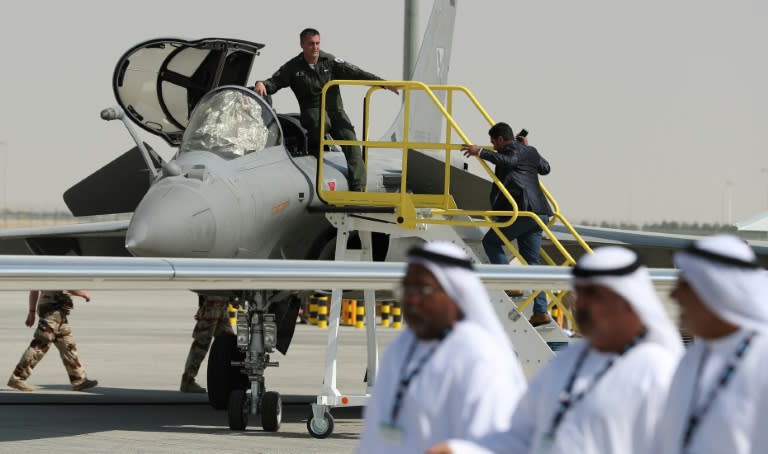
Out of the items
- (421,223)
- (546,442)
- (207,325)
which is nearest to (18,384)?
(207,325)

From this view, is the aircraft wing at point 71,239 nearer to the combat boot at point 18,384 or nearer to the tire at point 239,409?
the combat boot at point 18,384

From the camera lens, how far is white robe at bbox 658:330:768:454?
173 inches

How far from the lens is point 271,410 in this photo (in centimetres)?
1384

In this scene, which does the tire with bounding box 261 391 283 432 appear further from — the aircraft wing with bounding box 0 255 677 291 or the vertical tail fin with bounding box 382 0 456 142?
the vertical tail fin with bounding box 382 0 456 142

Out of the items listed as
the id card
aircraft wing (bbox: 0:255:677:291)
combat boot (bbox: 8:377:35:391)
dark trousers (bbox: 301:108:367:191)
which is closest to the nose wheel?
aircraft wing (bbox: 0:255:677:291)

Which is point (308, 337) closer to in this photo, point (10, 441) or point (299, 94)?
point (299, 94)

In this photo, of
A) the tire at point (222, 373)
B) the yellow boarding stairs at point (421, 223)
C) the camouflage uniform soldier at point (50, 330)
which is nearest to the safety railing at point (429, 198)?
the yellow boarding stairs at point (421, 223)

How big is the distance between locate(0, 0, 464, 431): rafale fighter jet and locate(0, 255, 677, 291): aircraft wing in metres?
1.76

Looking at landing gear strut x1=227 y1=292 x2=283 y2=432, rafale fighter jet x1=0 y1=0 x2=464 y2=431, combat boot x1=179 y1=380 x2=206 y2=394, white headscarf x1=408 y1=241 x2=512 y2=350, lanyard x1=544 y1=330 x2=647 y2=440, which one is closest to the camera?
lanyard x1=544 y1=330 x2=647 y2=440

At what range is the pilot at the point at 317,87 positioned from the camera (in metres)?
15.1

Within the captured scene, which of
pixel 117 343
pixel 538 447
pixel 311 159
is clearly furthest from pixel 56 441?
pixel 117 343

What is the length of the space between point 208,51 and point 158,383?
569 centimetres

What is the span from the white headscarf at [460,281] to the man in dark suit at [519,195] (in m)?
9.38

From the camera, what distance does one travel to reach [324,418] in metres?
13.6
